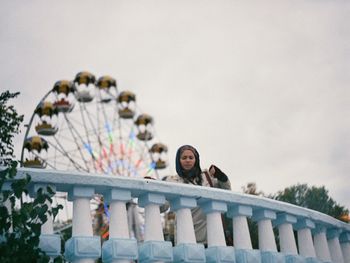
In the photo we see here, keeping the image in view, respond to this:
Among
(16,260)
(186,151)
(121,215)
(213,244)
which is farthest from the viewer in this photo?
(186,151)

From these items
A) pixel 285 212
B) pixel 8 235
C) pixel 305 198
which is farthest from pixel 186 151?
pixel 305 198

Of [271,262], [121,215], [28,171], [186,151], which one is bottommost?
[271,262]

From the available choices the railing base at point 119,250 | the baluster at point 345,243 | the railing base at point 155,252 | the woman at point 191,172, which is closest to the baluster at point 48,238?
the railing base at point 119,250

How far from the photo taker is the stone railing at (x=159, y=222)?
4328mm

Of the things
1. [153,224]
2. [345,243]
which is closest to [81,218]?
[153,224]

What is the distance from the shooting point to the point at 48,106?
93.6 ft

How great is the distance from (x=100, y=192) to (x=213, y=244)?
3.84ft

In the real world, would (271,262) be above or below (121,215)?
below

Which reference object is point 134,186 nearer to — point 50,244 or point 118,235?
point 118,235

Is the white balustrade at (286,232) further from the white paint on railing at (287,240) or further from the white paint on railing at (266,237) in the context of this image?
the white paint on railing at (266,237)

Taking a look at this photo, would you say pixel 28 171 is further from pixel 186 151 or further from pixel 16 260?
pixel 186 151

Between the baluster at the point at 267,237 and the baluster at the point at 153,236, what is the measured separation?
125cm

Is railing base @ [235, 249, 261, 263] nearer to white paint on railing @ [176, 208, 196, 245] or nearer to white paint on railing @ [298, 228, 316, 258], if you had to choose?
white paint on railing @ [176, 208, 196, 245]

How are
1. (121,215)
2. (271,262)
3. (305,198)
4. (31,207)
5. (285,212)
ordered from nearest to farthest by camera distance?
(31,207) → (121,215) → (271,262) → (285,212) → (305,198)
